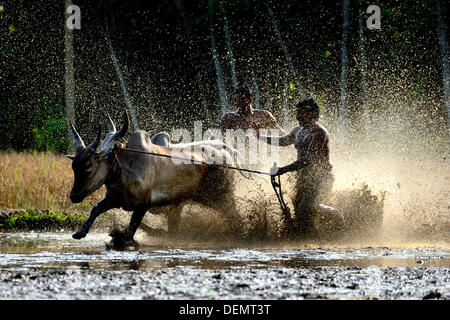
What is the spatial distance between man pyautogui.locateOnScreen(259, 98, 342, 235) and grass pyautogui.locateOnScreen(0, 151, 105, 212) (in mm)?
5903

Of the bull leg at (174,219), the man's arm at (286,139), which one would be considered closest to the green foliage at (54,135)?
the bull leg at (174,219)

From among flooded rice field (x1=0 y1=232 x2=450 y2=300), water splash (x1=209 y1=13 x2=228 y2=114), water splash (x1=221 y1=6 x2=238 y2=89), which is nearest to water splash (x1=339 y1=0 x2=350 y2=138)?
water splash (x1=221 y1=6 x2=238 y2=89)

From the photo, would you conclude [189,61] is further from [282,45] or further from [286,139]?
[286,139]

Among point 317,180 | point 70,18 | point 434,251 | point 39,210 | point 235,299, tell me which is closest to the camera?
point 235,299

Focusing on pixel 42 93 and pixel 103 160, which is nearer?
pixel 103 160

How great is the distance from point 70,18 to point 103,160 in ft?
68.1

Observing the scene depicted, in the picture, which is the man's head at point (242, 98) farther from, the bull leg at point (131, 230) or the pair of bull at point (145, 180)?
the bull leg at point (131, 230)

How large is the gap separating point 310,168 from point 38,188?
687cm

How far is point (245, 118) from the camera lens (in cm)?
1441

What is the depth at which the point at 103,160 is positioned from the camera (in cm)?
1205

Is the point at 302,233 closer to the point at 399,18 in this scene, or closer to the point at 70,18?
the point at 399,18

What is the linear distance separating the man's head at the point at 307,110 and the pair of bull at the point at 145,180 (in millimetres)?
1387
